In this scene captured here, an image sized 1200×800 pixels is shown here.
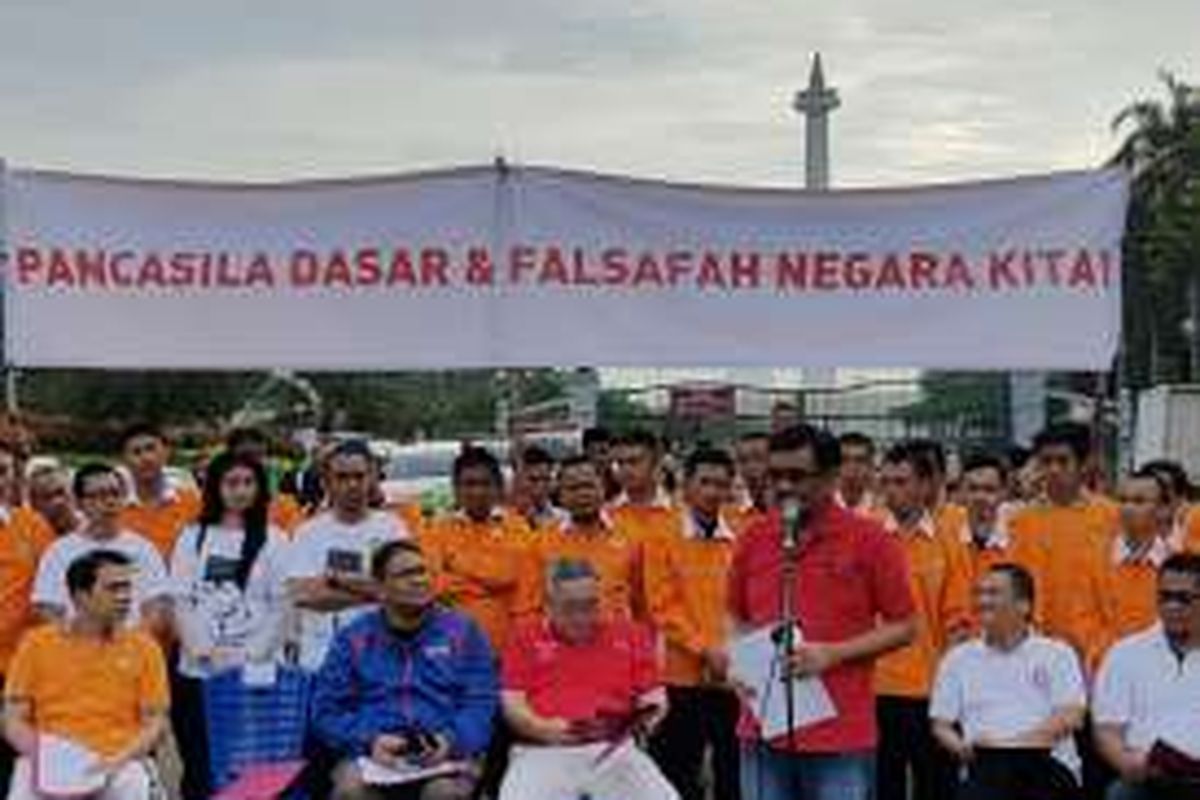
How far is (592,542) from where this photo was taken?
377 inches

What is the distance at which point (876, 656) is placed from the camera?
7656 millimetres

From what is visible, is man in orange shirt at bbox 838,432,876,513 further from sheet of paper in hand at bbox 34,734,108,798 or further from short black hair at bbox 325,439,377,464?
sheet of paper in hand at bbox 34,734,108,798

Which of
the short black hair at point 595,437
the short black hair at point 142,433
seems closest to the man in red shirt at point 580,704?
the short black hair at point 142,433

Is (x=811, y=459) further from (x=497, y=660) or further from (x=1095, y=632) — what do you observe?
(x=1095, y=632)

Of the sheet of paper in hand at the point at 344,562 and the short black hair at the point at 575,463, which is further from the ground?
the short black hair at the point at 575,463

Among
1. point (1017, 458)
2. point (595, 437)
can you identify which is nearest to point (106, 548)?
point (595, 437)

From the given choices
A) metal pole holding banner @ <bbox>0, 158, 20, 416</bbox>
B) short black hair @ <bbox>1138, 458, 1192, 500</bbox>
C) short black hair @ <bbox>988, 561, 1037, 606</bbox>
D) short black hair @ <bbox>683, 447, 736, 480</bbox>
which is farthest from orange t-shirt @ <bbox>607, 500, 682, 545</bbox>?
metal pole holding banner @ <bbox>0, 158, 20, 416</bbox>

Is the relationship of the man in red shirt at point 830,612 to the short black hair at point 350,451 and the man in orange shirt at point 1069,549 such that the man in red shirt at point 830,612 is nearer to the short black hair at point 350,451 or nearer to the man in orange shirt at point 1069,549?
the man in orange shirt at point 1069,549

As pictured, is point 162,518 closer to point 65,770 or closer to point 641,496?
point 65,770

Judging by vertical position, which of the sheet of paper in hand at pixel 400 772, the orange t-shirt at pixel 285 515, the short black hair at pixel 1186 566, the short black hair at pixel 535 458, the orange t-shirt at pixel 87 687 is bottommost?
the sheet of paper in hand at pixel 400 772

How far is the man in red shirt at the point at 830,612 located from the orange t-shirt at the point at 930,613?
1715 millimetres

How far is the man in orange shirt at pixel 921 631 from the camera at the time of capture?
9.52 m

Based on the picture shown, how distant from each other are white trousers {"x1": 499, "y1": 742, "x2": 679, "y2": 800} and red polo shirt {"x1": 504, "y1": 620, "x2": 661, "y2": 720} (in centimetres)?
14

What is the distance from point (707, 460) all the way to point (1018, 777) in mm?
1928
